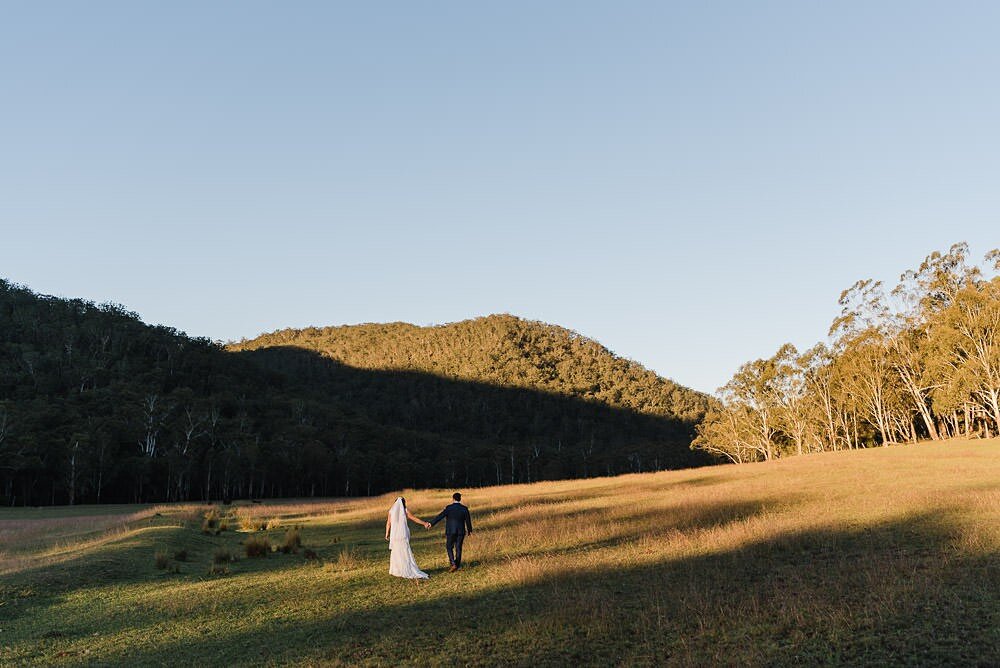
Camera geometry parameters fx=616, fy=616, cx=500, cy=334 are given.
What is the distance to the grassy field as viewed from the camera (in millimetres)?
9414

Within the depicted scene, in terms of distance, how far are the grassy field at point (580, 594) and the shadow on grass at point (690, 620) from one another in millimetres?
48

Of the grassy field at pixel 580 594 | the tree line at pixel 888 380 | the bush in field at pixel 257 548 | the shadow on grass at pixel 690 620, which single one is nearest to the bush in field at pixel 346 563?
the grassy field at pixel 580 594

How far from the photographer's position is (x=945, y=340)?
60469 millimetres

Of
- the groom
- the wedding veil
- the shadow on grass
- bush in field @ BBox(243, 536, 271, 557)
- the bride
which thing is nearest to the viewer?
the shadow on grass

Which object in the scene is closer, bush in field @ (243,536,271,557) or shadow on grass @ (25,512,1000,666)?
shadow on grass @ (25,512,1000,666)

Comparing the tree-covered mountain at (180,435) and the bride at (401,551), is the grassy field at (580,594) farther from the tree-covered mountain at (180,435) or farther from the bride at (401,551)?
the tree-covered mountain at (180,435)

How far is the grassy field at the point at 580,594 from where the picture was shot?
9414 millimetres

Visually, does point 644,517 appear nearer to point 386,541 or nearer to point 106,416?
point 386,541

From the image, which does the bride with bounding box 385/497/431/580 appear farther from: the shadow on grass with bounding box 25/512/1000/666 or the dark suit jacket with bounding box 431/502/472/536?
the shadow on grass with bounding box 25/512/1000/666

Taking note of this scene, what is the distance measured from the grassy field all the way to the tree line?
42.8 meters

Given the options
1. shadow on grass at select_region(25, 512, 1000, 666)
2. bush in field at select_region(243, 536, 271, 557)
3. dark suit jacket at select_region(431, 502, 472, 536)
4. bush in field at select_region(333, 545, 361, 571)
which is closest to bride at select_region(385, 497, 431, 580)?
dark suit jacket at select_region(431, 502, 472, 536)

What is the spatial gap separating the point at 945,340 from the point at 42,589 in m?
71.5

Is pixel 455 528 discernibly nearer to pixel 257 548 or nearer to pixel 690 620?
pixel 690 620

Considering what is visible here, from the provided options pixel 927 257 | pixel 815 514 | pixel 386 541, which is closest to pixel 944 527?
pixel 815 514
